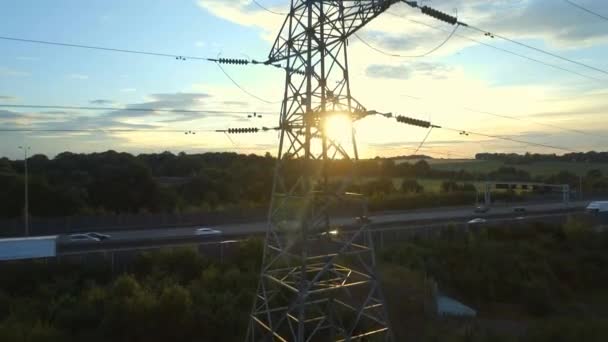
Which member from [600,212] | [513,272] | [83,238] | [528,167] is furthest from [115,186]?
[528,167]

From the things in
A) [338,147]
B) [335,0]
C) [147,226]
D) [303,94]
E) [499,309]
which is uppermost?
[335,0]

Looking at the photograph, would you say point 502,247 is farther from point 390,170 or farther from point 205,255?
point 390,170

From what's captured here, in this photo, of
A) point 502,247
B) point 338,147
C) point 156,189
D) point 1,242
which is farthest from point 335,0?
point 156,189

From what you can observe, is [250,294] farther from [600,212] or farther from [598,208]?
[598,208]

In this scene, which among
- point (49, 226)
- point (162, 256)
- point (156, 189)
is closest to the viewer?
point (162, 256)

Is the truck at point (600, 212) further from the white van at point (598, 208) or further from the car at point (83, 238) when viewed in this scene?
the car at point (83, 238)

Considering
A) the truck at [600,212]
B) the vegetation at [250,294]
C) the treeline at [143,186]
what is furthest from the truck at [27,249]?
the truck at [600,212]
